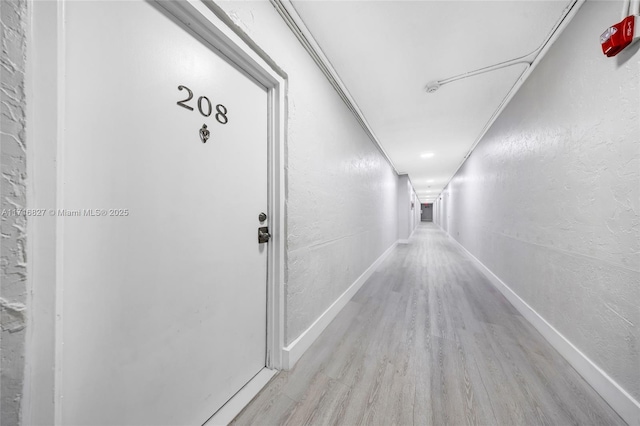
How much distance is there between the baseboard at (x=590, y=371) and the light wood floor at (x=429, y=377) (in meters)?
0.04

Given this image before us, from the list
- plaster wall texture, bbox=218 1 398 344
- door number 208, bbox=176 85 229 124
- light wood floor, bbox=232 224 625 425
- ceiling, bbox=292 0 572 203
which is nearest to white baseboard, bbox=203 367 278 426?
light wood floor, bbox=232 224 625 425

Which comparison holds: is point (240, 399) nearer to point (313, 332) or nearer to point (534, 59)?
point (313, 332)

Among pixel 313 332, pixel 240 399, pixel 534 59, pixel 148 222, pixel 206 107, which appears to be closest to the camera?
pixel 148 222

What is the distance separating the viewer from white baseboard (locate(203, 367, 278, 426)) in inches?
41.4

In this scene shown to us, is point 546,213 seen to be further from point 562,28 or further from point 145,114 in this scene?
point 145,114

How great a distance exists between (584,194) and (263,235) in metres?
2.20

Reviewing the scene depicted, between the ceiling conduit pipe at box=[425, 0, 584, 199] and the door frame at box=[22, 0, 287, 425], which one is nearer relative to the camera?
the door frame at box=[22, 0, 287, 425]

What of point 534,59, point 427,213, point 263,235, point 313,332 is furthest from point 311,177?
point 427,213

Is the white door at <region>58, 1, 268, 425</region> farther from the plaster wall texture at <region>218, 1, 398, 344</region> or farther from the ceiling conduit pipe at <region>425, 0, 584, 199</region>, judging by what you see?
the ceiling conduit pipe at <region>425, 0, 584, 199</region>

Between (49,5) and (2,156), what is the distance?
0.44 metres

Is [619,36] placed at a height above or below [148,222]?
above

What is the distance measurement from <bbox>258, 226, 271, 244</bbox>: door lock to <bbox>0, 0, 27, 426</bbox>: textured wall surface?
88 cm

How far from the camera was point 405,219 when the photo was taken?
7656 millimetres

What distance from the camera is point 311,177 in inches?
68.4
